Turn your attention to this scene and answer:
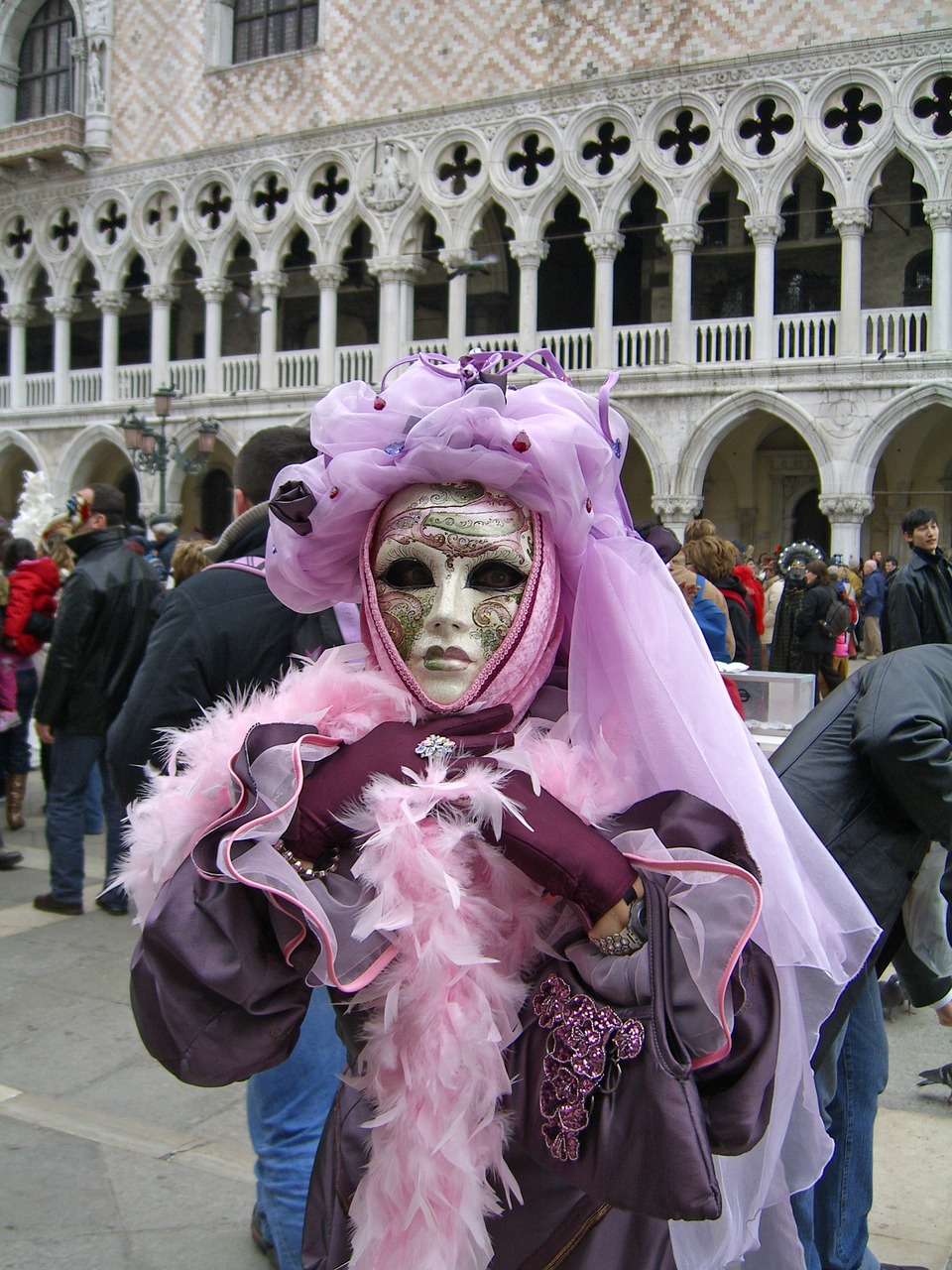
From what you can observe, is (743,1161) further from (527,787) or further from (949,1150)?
(949,1150)

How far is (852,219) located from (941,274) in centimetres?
138

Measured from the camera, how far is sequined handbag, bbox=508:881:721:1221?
3.65 ft

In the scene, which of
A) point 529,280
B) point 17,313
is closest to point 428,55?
point 529,280

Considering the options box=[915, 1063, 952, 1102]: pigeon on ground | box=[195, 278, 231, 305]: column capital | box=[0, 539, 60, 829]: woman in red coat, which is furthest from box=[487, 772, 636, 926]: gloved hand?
box=[195, 278, 231, 305]: column capital

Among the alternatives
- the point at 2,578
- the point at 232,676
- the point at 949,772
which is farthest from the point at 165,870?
the point at 2,578

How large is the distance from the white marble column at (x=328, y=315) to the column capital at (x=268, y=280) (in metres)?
0.75

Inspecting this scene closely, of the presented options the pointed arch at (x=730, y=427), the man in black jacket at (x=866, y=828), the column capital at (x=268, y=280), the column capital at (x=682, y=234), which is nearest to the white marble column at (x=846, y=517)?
the pointed arch at (x=730, y=427)

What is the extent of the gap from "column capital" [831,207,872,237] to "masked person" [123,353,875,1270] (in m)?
15.3

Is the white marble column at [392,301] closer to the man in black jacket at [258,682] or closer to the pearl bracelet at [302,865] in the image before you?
the man in black jacket at [258,682]

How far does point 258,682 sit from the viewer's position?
2461 millimetres

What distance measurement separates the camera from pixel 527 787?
1285 mm

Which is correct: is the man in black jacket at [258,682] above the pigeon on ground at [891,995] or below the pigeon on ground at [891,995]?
above

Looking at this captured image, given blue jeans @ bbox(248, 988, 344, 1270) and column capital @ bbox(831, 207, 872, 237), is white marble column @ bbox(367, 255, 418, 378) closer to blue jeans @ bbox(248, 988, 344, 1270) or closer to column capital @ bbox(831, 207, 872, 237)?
column capital @ bbox(831, 207, 872, 237)

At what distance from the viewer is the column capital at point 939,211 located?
47.8 ft
